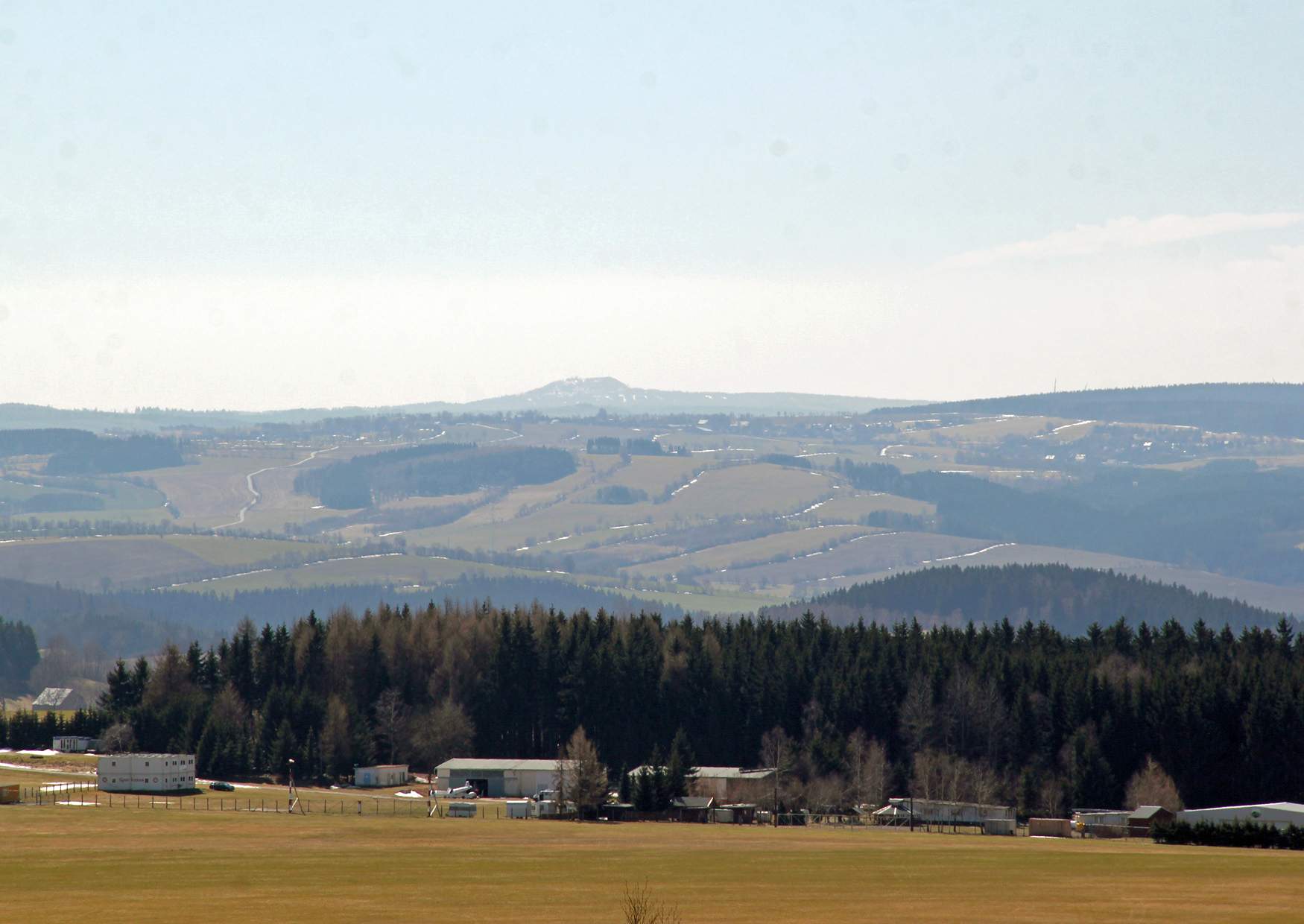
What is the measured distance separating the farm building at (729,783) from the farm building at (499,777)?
439 inches

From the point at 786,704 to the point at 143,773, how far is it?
201 feet

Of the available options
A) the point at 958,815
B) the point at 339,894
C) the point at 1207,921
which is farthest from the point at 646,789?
the point at 1207,921

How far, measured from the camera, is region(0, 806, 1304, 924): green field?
3354 inches

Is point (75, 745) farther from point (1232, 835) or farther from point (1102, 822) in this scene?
point (1232, 835)

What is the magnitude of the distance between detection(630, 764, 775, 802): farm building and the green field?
23014 millimetres

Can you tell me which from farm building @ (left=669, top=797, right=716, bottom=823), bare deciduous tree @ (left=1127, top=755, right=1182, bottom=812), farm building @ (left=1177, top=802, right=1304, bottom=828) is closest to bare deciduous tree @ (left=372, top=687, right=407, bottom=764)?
farm building @ (left=669, top=797, right=716, bottom=823)

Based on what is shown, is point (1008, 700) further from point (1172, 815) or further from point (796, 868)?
point (796, 868)

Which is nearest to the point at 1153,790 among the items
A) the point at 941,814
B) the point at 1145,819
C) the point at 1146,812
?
the point at 1146,812

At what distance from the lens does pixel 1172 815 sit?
471 ft

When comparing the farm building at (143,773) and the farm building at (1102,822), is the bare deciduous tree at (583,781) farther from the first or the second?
the farm building at (1102,822)

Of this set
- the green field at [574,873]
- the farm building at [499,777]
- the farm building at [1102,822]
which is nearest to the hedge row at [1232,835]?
the green field at [574,873]

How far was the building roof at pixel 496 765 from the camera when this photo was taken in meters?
169

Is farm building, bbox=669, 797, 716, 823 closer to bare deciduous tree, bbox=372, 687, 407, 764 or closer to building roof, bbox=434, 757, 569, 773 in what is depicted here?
building roof, bbox=434, 757, 569, 773

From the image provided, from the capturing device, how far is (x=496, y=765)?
16938cm
